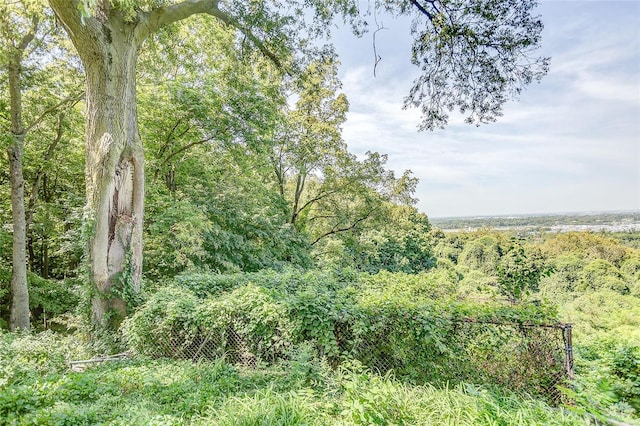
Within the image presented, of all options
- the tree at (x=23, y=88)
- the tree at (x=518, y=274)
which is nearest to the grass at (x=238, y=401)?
the tree at (x=518, y=274)

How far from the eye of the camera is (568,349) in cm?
383

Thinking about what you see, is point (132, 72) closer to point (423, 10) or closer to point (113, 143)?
point (113, 143)

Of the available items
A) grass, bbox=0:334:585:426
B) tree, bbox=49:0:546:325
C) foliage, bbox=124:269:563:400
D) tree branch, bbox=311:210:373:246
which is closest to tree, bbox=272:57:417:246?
tree branch, bbox=311:210:373:246

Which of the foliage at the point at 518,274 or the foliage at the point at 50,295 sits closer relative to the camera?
the foliage at the point at 518,274

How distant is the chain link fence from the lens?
3.92 meters

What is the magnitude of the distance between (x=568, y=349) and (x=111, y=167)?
765 cm

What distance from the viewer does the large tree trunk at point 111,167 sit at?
18.2 ft

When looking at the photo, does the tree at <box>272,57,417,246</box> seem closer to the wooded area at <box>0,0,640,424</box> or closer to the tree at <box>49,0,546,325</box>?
the wooded area at <box>0,0,640,424</box>

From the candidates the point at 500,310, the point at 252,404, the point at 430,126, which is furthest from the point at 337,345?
the point at 430,126

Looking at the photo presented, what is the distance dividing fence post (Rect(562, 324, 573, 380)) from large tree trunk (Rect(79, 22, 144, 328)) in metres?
6.99

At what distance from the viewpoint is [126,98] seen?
19.0 feet

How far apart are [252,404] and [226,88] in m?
7.80

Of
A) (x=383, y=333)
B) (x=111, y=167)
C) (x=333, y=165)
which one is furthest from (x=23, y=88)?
(x=383, y=333)

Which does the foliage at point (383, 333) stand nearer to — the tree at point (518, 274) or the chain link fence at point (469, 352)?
the chain link fence at point (469, 352)
